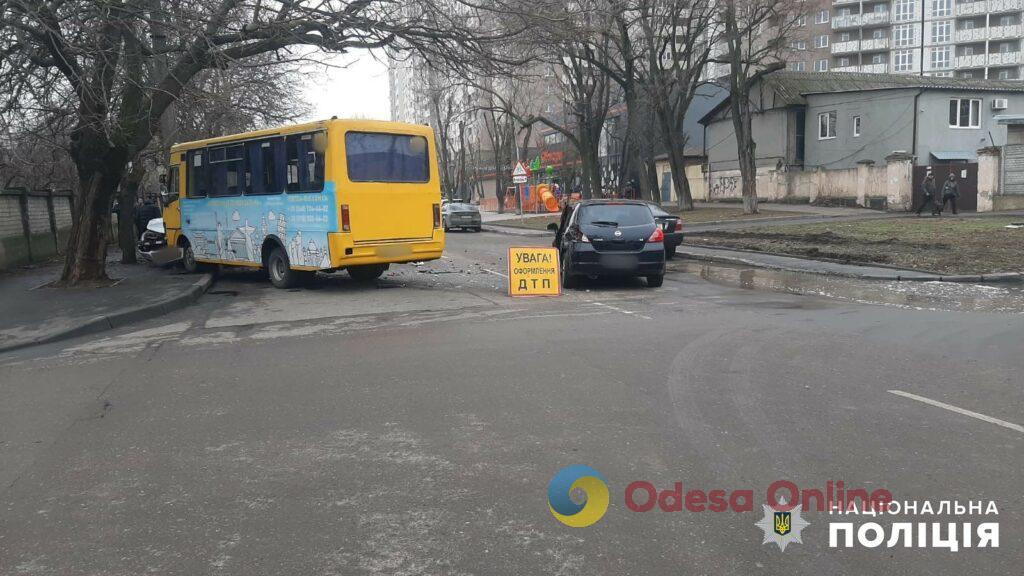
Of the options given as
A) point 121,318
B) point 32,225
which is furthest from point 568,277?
point 32,225

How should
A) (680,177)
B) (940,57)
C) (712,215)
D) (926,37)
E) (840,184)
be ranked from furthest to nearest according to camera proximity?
(940,57) → (926,37) → (840,184) → (680,177) → (712,215)

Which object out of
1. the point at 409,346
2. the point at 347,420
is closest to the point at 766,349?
the point at 409,346

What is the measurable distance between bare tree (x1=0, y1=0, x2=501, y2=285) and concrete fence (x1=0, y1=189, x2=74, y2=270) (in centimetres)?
468

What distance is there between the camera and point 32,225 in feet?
70.8

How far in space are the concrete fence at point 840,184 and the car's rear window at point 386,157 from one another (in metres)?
26.2

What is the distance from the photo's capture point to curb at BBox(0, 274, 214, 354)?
1067cm

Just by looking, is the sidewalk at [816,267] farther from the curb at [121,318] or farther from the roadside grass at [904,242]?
the curb at [121,318]

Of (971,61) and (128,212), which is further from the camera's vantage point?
(971,61)

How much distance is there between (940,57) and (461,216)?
57.2 metres

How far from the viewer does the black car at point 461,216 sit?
125 ft

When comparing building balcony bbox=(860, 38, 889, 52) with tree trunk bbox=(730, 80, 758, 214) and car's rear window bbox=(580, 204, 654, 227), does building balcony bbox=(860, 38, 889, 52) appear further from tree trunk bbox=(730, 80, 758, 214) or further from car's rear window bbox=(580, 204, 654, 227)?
car's rear window bbox=(580, 204, 654, 227)

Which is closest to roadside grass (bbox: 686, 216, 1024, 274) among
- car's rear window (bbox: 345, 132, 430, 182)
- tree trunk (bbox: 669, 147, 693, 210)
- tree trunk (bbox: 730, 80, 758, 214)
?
tree trunk (bbox: 730, 80, 758, 214)

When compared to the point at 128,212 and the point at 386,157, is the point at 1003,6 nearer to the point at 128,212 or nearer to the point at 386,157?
the point at 386,157

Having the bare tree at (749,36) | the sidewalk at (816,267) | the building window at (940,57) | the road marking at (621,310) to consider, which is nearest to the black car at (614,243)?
the road marking at (621,310)
